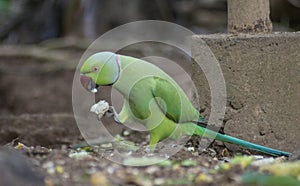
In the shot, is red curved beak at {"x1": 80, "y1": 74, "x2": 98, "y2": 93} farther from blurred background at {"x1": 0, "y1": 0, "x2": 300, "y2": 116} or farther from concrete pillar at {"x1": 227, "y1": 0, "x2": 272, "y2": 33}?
blurred background at {"x1": 0, "y1": 0, "x2": 300, "y2": 116}

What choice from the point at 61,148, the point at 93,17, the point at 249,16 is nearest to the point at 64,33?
the point at 93,17

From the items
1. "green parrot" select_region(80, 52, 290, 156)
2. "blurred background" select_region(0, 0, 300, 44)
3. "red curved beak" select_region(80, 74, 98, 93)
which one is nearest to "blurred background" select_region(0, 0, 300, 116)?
"blurred background" select_region(0, 0, 300, 44)

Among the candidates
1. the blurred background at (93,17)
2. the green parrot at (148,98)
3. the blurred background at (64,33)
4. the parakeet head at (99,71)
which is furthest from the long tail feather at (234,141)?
the blurred background at (93,17)

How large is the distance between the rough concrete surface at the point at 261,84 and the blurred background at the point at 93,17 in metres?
4.59

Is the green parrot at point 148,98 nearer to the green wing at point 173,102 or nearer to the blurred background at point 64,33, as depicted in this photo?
the green wing at point 173,102

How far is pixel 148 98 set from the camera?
11.5 ft

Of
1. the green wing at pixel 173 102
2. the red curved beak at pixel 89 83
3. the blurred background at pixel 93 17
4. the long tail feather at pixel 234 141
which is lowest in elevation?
the long tail feather at pixel 234 141

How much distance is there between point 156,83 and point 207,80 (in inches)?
14.7

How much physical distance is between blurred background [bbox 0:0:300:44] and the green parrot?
4.86 m

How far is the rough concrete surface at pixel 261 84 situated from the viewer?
3.67m

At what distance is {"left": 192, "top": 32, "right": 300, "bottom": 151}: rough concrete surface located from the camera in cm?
367

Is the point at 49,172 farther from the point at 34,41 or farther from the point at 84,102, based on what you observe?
the point at 34,41

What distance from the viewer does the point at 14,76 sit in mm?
7137

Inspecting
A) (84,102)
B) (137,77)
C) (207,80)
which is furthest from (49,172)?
(84,102)
